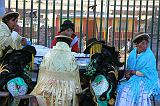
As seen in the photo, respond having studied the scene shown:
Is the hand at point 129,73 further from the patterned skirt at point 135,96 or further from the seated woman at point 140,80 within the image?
the patterned skirt at point 135,96

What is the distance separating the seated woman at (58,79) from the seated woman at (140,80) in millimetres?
801

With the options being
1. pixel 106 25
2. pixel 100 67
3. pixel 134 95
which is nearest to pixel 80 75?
pixel 100 67

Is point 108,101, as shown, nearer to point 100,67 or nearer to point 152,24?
point 100,67

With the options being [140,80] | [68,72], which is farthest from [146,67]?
[68,72]

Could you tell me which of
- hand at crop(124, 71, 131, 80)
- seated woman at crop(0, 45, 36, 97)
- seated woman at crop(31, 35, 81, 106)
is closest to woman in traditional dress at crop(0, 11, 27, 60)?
seated woman at crop(0, 45, 36, 97)

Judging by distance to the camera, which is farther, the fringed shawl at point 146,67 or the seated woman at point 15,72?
the fringed shawl at point 146,67

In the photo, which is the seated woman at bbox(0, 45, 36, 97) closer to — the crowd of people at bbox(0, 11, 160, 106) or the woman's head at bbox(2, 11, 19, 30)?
the crowd of people at bbox(0, 11, 160, 106)

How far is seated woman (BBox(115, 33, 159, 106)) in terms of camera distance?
6.47 m

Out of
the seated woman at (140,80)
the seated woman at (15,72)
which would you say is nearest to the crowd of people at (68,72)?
the seated woman at (140,80)

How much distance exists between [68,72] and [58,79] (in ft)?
0.53

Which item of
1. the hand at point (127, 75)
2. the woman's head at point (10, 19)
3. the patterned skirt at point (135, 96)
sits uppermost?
the woman's head at point (10, 19)

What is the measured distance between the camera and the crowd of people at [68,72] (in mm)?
6094

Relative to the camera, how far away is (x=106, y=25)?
8602 millimetres

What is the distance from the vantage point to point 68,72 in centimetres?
610
